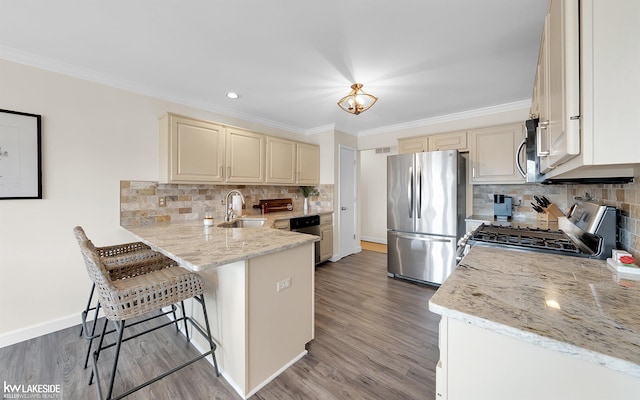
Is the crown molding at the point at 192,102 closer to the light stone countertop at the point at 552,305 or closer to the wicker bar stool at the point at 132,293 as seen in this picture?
the wicker bar stool at the point at 132,293

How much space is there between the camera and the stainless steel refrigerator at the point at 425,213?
9.95 ft

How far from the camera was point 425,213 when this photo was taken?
10.5 feet

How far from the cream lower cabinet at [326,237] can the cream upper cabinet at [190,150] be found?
1794mm

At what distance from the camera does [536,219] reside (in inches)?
120

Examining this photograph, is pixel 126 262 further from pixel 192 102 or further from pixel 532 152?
pixel 532 152

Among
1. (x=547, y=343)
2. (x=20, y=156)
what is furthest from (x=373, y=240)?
(x=20, y=156)

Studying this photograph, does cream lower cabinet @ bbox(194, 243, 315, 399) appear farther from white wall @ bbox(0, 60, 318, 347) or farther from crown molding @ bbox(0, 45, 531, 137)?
crown molding @ bbox(0, 45, 531, 137)

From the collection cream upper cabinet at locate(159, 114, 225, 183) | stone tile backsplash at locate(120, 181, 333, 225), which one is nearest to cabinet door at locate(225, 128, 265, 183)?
cream upper cabinet at locate(159, 114, 225, 183)

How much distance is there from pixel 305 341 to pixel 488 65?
287 cm

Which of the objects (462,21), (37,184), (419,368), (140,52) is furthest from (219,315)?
(462,21)

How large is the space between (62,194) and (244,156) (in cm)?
180

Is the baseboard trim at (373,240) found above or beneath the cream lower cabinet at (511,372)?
beneath

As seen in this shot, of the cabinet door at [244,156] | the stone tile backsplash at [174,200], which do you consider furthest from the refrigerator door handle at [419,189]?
the stone tile backsplash at [174,200]

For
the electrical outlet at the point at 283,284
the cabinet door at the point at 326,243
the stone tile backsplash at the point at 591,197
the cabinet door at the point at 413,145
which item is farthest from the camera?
the cabinet door at the point at 326,243
